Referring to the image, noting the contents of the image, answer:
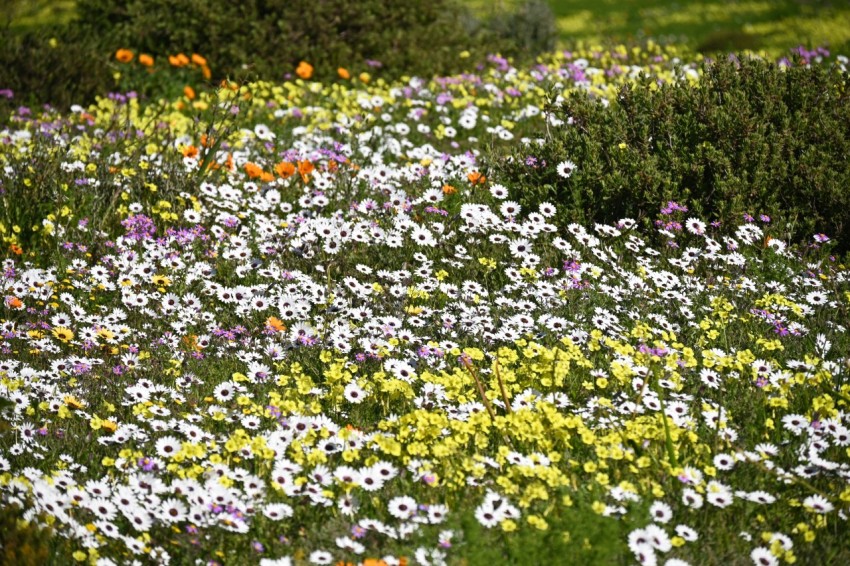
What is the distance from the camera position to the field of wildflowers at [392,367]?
3.39m

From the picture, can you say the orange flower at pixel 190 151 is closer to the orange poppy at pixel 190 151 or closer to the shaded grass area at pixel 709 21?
the orange poppy at pixel 190 151

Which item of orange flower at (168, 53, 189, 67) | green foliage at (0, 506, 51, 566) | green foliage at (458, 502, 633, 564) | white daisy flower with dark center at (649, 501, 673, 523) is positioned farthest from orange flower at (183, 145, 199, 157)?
white daisy flower with dark center at (649, 501, 673, 523)

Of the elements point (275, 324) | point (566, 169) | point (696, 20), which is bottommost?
point (275, 324)

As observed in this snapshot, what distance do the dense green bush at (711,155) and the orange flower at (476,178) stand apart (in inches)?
5.2

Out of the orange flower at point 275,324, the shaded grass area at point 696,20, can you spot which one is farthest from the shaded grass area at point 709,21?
the orange flower at point 275,324

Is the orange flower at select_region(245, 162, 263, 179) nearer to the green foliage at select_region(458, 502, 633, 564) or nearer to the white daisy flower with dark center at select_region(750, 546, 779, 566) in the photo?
the green foliage at select_region(458, 502, 633, 564)

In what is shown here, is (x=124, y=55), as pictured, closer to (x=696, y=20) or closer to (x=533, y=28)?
(x=533, y=28)

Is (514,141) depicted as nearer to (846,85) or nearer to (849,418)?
(846,85)

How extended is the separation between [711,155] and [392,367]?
314 cm

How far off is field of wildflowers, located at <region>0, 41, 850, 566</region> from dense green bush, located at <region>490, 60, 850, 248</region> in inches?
7.7

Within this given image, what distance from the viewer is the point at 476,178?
263 inches

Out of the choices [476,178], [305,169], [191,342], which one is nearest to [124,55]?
[305,169]

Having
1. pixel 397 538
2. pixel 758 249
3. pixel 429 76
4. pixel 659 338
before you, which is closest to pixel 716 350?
pixel 659 338

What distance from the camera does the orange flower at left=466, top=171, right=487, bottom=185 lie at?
665 centimetres
